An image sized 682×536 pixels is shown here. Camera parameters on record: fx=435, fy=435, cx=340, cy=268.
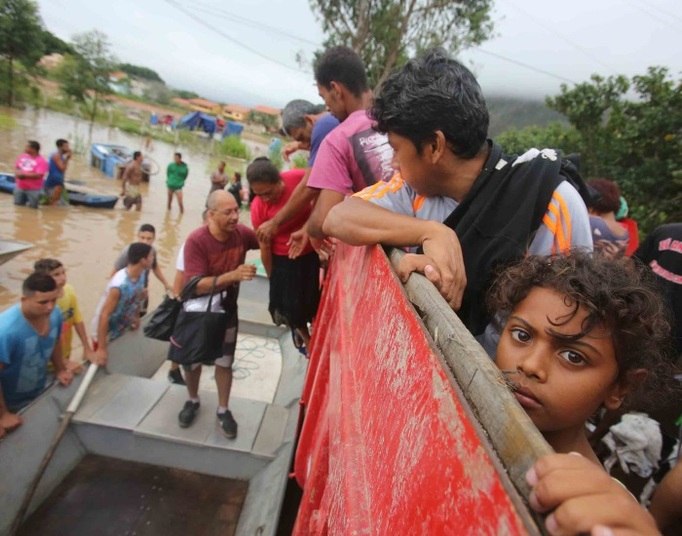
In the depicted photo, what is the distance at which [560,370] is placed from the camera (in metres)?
0.98

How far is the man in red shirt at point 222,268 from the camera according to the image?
11.3ft

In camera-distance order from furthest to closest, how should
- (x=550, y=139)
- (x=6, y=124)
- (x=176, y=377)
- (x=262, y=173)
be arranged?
1. (x=6, y=124)
2. (x=550, y=139)
3. (x=176, y=377)
4. (x=262, y=173)

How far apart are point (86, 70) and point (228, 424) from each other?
38.3 meters

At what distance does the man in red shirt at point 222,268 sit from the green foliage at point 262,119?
66.8 m

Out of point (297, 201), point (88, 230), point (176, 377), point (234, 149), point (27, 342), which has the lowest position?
point (88, 230)

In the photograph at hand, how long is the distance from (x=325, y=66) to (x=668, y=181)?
8816mm

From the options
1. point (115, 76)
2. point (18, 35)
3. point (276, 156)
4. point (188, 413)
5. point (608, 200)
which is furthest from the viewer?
point (115, 76)

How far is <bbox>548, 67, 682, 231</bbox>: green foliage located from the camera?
848 cm

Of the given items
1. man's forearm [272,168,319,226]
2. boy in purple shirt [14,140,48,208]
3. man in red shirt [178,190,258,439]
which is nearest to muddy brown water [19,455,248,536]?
man in red shirt [178,190,258,439]

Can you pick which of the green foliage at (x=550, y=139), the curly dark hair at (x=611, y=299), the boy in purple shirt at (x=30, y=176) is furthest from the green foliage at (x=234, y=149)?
the curly dark hair at (x=611, y=299)

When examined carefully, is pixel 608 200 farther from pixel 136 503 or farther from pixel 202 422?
pixel 136 503

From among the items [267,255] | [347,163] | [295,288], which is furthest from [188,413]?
[347,163]

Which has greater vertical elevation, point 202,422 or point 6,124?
point 202,422

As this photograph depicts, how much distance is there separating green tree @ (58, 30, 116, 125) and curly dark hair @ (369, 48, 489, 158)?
126 feet
